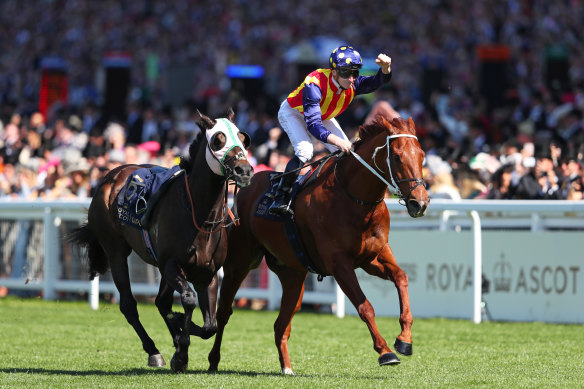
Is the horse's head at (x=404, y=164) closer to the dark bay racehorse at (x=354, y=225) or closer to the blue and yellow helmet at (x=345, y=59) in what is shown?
the dark bay racehorse at (x=354, y=225)

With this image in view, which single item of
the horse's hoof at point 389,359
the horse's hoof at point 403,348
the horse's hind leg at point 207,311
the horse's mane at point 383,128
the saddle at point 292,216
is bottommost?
the horse's hoof at point 389,359

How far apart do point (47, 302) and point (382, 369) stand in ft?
20.7

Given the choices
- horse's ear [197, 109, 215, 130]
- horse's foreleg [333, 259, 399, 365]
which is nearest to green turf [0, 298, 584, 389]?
horse's foreleg [333, 259, 399, 365]

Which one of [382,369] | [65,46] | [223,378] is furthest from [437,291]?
Result: [65,46]

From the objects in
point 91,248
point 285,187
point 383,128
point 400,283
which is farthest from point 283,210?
point 91,248

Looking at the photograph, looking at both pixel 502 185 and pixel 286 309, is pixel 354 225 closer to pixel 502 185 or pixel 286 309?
pixel 286 309

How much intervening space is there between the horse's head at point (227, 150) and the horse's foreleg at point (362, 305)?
836mm

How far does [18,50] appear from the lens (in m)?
32.9

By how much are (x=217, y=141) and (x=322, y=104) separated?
37.5 inches

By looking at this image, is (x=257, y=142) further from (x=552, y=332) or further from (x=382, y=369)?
(x=382, y=369)

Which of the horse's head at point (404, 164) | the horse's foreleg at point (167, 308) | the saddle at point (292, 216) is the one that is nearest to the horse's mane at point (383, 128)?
the horse's head at point (404, 164)

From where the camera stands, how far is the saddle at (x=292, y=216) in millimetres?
7422

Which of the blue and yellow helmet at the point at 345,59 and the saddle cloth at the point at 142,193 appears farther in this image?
the saddle cloth at the point at 142,193

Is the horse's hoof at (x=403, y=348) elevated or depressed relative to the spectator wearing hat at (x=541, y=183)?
depressed
